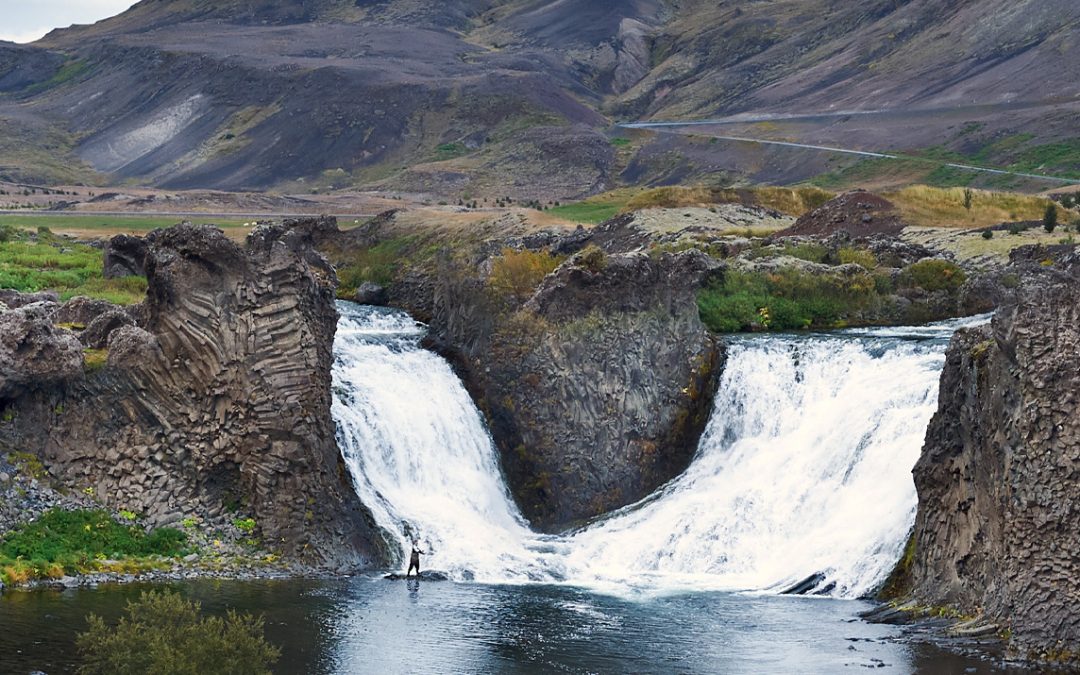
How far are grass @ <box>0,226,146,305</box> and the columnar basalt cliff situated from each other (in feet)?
55.6

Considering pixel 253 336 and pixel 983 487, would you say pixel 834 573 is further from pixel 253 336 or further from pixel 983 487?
pixel 253 336

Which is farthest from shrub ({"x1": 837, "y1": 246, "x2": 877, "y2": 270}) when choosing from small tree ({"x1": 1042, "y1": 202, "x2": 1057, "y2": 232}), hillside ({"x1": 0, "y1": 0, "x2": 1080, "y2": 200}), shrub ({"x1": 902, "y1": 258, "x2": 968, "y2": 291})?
hillside ({"x1": 0, "y1": 0, "x2": 1080, "y2": 200})

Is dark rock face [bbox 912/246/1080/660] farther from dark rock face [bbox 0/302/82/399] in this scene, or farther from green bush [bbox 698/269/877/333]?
green bush [bbox 698/269/877/333]

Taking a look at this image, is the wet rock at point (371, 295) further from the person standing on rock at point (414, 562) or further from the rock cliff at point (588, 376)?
the person standing on rock at point (414, 562)

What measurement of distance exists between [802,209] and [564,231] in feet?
70.3

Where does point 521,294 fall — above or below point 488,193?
below

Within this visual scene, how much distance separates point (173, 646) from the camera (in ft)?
85.9

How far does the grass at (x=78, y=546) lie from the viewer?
37062 millimetres

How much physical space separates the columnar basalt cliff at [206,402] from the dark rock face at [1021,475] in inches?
631

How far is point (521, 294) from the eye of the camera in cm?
5494

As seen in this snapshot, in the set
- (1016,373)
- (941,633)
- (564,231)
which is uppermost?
(564,231)

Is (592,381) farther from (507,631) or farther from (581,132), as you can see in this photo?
(581,132)

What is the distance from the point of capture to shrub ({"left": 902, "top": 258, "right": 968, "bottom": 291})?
70.9m

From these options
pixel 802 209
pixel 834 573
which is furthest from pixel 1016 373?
pixel 802 209
